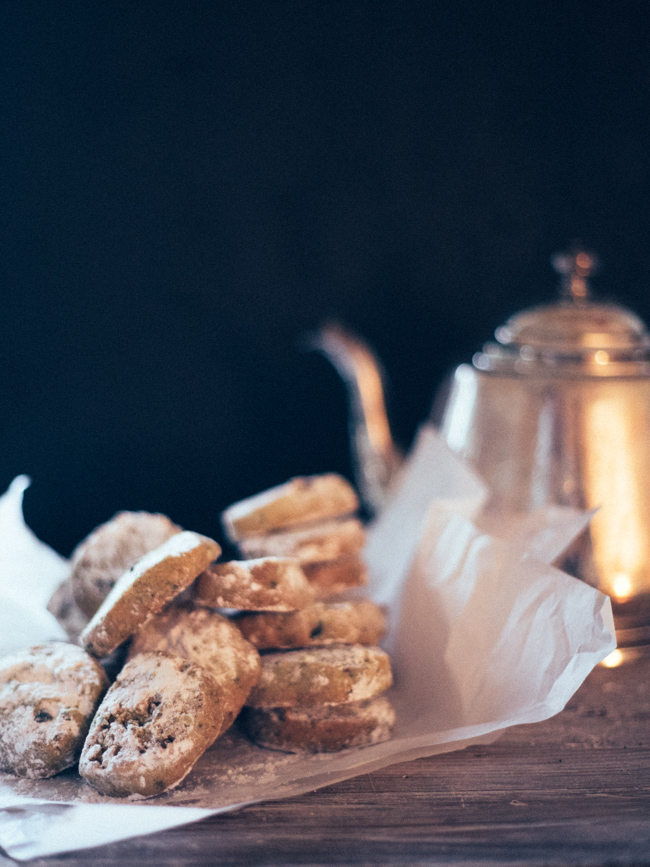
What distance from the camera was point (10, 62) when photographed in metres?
1.21

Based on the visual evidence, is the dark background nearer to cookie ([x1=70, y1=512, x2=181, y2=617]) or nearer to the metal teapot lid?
the metal teapot lid

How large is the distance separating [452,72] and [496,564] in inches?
39.1

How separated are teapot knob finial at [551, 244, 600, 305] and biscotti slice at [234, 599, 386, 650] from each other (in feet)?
1.55

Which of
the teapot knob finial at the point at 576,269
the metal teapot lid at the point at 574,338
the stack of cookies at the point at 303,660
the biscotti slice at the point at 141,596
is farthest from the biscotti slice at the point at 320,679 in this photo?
the teapot knob finial at the point at 576,269

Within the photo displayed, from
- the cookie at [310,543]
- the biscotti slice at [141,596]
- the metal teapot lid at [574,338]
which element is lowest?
the cookie at [310,543]

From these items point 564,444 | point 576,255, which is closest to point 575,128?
point 576,255

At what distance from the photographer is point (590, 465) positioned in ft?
2.49

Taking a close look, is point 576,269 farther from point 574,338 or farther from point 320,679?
point 320,679

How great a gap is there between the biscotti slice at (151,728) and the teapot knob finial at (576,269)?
0.62 meters

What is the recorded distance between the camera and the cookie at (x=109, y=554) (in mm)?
677

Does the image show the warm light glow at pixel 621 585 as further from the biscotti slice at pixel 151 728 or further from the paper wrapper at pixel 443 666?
the biscotti slice at pixel 151 728

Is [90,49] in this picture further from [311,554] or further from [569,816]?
[569,816]

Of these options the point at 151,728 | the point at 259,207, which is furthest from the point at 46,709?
the point at 259,207

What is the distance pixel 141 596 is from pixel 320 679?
0.51ft
